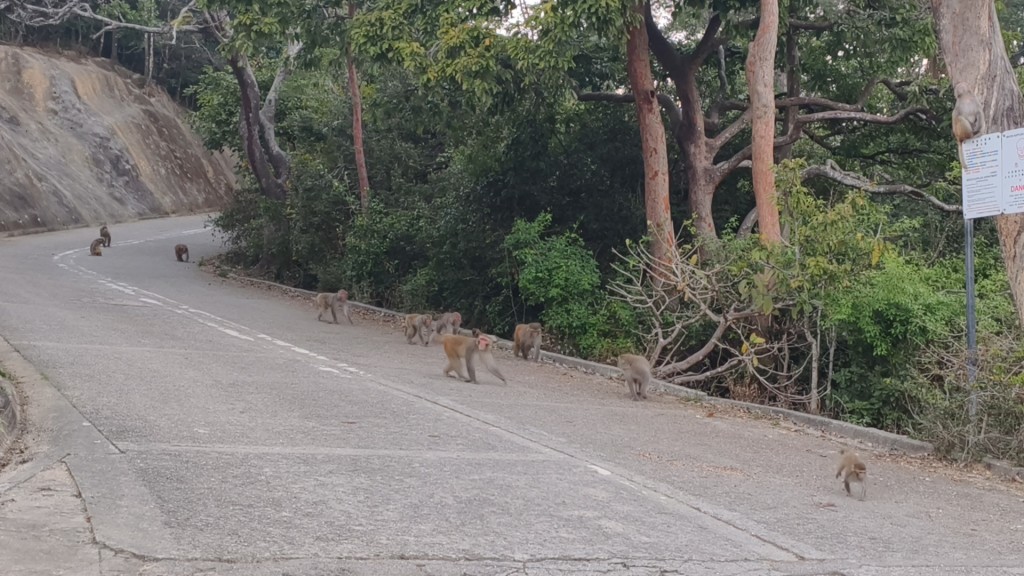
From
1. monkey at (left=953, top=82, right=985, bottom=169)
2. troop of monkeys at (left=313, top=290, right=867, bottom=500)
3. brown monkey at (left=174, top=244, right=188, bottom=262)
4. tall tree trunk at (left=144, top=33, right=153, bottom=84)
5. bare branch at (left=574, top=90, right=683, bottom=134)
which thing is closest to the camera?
troop of monkeys at (left=313, top=290, right=867, bottom=500)

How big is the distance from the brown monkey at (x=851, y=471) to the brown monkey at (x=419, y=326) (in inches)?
383

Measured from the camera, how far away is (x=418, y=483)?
834 centimetres

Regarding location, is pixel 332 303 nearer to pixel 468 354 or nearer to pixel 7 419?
pixel 468 354

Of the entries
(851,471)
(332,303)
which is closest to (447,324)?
(332,303)

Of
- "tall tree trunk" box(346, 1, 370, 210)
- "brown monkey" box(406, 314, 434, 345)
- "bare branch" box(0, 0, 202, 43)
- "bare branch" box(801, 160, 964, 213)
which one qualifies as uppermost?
"bare branch" box(0, 0, 202, 43)

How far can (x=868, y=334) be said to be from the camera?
45.3ft

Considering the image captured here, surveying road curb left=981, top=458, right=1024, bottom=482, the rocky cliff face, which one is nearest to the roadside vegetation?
road curb left=981, top=458, right=1024, bottom=482

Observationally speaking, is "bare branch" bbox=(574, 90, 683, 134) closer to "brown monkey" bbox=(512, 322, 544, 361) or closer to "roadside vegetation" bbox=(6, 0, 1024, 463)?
"roadside vegetation" bbox=(6, 0, 1024, 463)

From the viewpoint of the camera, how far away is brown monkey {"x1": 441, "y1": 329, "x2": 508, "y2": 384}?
14023 mm

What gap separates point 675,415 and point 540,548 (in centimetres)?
654

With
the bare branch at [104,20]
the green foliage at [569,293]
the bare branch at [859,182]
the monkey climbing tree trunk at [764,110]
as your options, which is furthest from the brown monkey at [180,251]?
the monkey climbing tree trunk at [764,110]

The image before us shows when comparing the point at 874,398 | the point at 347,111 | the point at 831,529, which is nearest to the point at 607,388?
the point at 874,398

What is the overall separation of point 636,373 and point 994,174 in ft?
16.2

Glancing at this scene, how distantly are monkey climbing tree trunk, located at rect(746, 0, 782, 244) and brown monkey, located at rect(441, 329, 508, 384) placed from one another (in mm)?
4705
